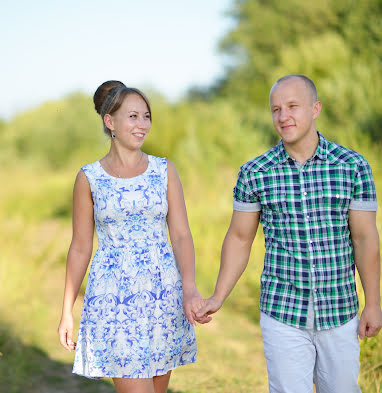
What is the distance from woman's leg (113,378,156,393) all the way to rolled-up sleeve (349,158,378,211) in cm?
121

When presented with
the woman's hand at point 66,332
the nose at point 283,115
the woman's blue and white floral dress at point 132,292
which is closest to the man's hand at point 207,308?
the woman's blue and white floral dress at point 132,292

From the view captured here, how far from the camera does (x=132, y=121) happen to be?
10.0 ft

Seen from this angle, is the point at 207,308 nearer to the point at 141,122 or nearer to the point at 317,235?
the point at 317,235

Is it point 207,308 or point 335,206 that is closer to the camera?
point 335,206

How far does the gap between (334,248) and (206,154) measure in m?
8.36

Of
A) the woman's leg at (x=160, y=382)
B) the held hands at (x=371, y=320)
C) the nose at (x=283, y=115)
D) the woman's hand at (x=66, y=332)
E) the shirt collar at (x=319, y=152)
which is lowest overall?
the woman's leg at (x=160, y=382)

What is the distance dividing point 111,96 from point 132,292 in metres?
0.95

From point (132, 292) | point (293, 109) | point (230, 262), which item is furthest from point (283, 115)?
point (132, 292)

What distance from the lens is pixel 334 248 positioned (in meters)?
2.63

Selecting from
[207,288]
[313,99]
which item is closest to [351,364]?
[313,99]

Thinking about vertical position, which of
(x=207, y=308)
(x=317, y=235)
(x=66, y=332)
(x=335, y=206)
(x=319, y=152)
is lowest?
(x=66, y=332)

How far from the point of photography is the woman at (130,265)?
9.66 feet

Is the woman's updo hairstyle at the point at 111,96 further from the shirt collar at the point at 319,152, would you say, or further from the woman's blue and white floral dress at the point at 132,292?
the shirt collar at the point at 319,152

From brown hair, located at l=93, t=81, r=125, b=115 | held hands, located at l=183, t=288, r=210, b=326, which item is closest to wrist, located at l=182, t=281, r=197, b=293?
held hands, located at l=183, t=288, r=210, b=326
